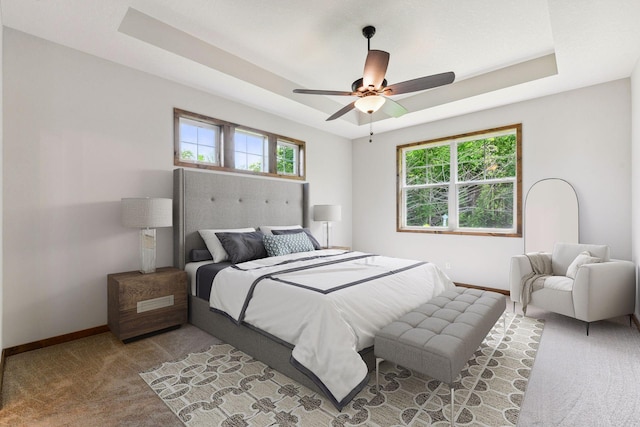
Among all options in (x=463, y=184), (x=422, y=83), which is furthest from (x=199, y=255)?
(x=463, y=184)

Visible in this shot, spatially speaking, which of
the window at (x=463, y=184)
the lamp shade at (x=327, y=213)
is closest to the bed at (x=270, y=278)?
the lamp shade at (x=327, y=213)

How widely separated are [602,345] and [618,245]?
4.88 ft

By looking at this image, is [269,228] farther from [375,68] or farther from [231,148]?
[375,68]

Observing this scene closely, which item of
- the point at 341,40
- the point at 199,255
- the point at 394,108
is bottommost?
the point at 199,255

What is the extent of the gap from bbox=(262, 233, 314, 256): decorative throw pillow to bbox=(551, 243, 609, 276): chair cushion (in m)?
2.88

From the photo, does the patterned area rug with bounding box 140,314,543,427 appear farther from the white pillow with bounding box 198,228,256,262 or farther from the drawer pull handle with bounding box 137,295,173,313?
the white pillow with bounding box 198,228,256,262

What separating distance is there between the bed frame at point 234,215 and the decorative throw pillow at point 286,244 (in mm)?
688

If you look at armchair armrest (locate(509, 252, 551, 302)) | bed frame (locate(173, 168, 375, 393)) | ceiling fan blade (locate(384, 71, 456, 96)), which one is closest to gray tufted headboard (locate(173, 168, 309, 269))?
bed frame (locate(173, 168, 375, 393))

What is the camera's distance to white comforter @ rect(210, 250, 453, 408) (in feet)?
5.95

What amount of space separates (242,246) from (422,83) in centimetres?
238

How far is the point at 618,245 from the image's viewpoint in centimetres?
343

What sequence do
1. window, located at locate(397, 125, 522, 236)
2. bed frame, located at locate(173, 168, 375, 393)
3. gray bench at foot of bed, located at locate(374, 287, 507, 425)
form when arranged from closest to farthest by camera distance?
1. gray bench at foot of bed, located at locate(374, 287, 507, 425)
2. bed frame, located at locate(173, 168, 375, 393)
3. window, located at locate(397, 125, 522, 236)

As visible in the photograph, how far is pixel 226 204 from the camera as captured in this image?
151 inches

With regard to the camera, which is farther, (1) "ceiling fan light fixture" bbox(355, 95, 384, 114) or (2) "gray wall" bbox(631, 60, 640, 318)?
(2) "gray wall" bbox(631, 60, 640, 318)
